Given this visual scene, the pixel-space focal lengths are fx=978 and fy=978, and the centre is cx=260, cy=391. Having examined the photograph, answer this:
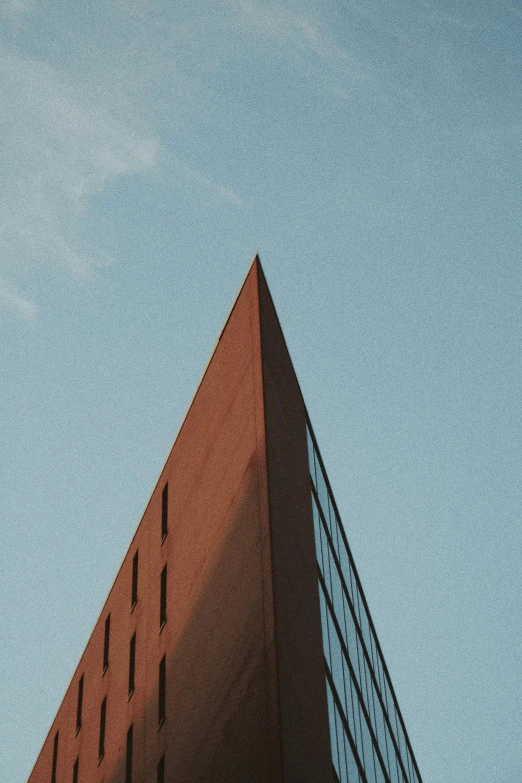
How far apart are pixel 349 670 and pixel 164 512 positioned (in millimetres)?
9661

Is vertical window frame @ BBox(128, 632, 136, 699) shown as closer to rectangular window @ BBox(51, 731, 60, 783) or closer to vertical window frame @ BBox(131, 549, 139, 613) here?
vertical window frame @ BBox(131, 549, 139, 613)

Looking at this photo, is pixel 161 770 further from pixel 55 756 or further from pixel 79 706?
pixel 55 756

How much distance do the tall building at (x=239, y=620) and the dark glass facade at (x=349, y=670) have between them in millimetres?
165

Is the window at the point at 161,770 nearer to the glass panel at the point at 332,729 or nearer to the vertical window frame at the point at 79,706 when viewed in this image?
the glass panel at the point at 332,729

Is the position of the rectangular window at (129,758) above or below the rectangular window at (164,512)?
below

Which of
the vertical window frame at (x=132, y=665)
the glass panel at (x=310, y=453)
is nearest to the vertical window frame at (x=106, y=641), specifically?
the vertical window frame at (x=132, y=665)

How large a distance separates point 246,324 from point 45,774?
28558 mm

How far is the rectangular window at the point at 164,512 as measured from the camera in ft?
128

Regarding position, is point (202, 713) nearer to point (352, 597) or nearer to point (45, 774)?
point (352, 597)

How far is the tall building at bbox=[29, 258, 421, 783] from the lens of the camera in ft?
88.5

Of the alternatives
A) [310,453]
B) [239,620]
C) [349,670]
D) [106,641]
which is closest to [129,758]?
[349,670]

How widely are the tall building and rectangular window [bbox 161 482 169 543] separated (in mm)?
143

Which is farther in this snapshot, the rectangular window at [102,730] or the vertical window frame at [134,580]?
the vertical window frame at [134,580]

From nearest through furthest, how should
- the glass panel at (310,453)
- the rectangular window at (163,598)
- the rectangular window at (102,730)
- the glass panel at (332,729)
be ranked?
the glass panel at (332,729), the rectangular window at (163,598), the glass panel at (310,453), the rectangular window at (102,730)
